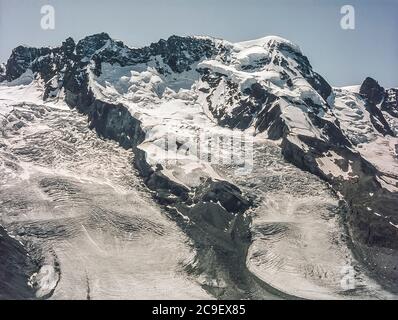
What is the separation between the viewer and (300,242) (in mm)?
190250

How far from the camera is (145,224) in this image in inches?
7721

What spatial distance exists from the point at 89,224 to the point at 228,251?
39.8 metres

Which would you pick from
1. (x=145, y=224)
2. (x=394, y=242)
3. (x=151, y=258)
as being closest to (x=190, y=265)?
(x=151, y=258)

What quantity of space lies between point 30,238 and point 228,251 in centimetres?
5396

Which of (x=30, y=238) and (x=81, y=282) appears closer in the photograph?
(x=81, y=282)

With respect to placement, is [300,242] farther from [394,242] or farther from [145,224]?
[145,224]
